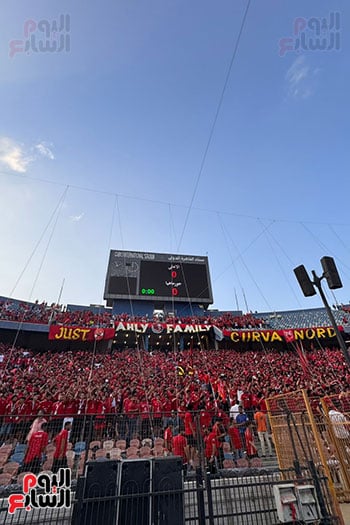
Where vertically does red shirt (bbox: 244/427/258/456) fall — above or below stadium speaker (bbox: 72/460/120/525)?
above

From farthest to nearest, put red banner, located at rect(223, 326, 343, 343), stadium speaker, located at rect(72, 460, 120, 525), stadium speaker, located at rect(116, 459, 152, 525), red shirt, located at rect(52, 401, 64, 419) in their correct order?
red banner, located at rect(223, 326, 343, 343)
red shirt, located at rect(52, 401, 64, 419)
stadium speaker, located at rect(116, 459, 152, 525)
stadium speaker, located at rect(72, 460, 120, 525)

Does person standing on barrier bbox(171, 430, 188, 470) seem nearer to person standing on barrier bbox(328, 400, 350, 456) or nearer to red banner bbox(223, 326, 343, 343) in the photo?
person standing on barrier bbox(328, 400, 350, 456)

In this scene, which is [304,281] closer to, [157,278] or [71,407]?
[71,407]

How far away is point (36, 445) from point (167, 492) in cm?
473

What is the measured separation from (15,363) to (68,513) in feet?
61.0

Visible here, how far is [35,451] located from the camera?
6.50 m

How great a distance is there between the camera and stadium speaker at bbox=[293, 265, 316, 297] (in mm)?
7098

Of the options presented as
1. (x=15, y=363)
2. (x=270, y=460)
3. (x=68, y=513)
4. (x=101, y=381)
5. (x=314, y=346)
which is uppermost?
(x=314, y=346)

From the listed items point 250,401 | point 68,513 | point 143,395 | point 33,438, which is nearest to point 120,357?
point 143,395

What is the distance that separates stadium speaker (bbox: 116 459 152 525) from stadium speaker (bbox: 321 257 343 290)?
5.71 m

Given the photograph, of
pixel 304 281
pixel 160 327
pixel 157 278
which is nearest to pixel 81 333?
pixel 160 327

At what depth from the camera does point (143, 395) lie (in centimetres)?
1151

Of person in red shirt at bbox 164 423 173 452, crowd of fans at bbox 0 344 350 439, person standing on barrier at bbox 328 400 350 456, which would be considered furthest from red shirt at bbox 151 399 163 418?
person standing on barrier at bbox 328 400 350 456

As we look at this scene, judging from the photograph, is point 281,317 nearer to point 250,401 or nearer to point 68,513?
point 250,401
